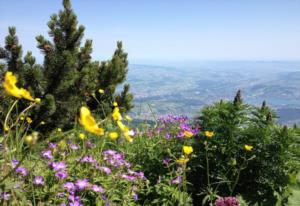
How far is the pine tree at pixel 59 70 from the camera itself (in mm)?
8156

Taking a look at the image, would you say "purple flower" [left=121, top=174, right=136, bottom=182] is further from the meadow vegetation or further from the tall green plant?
the tall green plant

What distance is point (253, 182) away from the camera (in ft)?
11.4

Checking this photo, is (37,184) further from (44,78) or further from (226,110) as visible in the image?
(44,78)

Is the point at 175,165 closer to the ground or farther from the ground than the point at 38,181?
closer to the ground

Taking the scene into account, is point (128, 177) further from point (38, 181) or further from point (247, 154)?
point (247, 154)

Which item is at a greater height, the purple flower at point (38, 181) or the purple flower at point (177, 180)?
the purple flower at point (38, 181)

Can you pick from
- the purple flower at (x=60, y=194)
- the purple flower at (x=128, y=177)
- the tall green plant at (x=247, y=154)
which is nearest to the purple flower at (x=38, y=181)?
the purple flower at (x=60, y=194)

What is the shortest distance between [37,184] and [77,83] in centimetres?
648

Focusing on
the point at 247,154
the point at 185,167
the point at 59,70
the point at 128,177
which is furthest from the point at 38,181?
the point at 59,70

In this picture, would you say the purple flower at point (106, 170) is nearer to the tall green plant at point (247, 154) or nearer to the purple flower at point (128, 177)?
the purple flower at point (128, 177)

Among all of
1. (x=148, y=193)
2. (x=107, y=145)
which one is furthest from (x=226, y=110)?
(x=107, y=145)

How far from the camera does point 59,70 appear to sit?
8344mm

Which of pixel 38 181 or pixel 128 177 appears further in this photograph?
pixel 128 177

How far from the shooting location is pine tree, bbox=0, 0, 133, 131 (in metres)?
8.16
